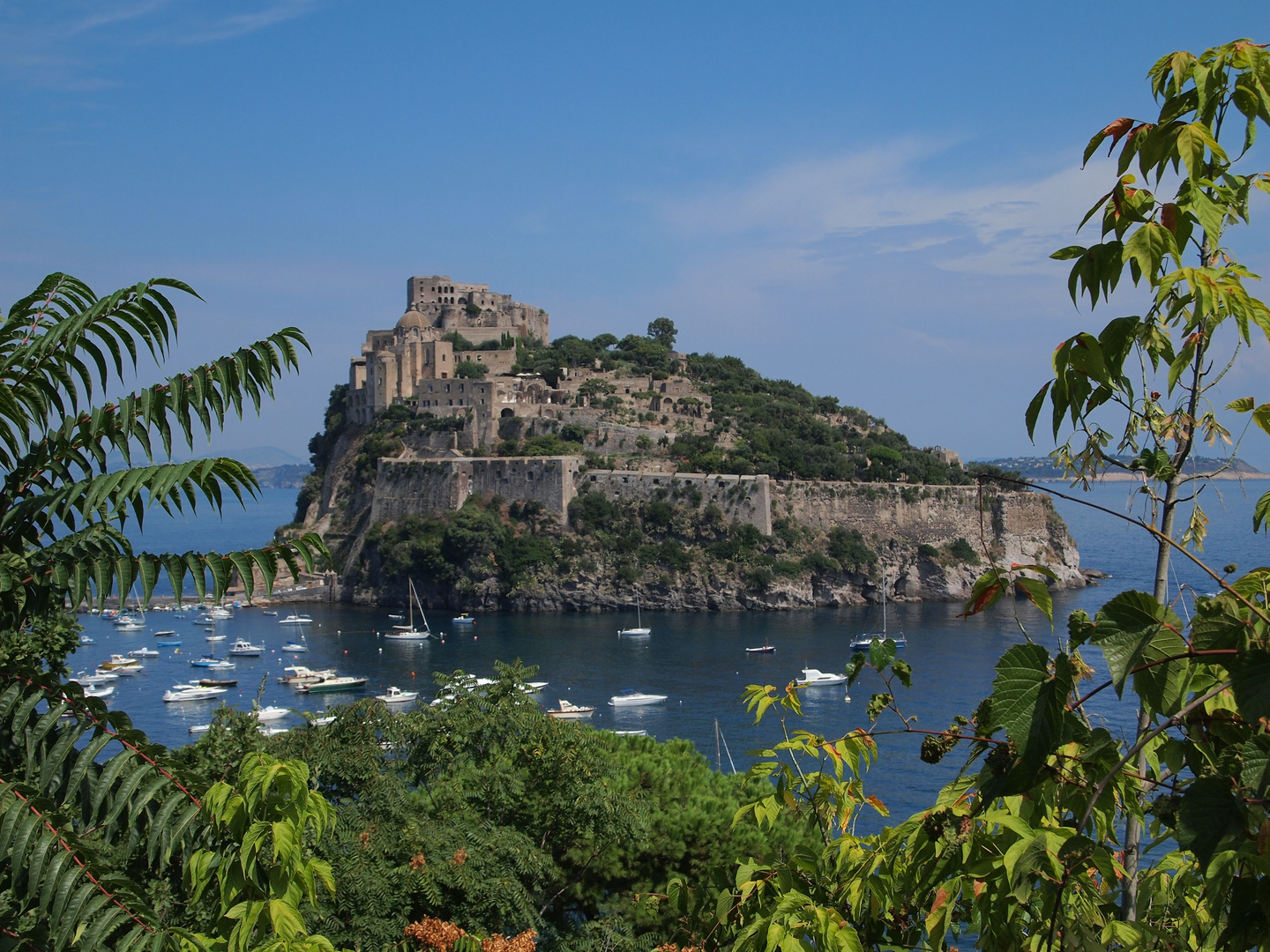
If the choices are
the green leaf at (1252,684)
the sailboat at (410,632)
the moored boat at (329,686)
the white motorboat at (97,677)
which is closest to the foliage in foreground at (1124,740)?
the green leaf at (1252,684)

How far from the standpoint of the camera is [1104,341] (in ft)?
6.65

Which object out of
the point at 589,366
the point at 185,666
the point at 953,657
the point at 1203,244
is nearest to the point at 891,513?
the point at 953,657

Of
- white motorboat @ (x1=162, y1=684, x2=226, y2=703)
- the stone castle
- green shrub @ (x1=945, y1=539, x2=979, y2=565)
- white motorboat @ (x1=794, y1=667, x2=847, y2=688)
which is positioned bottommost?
white motorboat @ (x1=162, y1=684, x2=226, y2=703)

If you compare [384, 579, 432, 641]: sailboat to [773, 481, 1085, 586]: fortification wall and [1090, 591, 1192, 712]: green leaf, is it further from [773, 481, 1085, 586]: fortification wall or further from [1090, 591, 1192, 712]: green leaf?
[1090, 591, 1192, 712]: green leaf

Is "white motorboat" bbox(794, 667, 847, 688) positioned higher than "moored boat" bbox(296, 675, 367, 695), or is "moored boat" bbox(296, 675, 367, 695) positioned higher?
"white motorboat" bbox(794, 667, 847, 688)

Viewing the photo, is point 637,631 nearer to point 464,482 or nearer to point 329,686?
point 329,686

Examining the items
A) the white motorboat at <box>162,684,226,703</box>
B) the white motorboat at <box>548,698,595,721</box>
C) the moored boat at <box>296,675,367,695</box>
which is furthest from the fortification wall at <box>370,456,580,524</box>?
the white motorboat at <box>548,698,595,721</box>

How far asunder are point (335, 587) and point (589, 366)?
19918 mm

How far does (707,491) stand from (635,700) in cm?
1885

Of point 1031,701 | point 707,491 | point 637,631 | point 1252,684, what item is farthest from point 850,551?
point 1252,684

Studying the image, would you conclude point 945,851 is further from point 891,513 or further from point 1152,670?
point 891,513

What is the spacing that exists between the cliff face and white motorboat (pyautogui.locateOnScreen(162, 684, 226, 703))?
46.9 feet

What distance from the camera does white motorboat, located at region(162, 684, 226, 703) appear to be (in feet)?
105

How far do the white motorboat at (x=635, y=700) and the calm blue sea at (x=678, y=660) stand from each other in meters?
0.29
